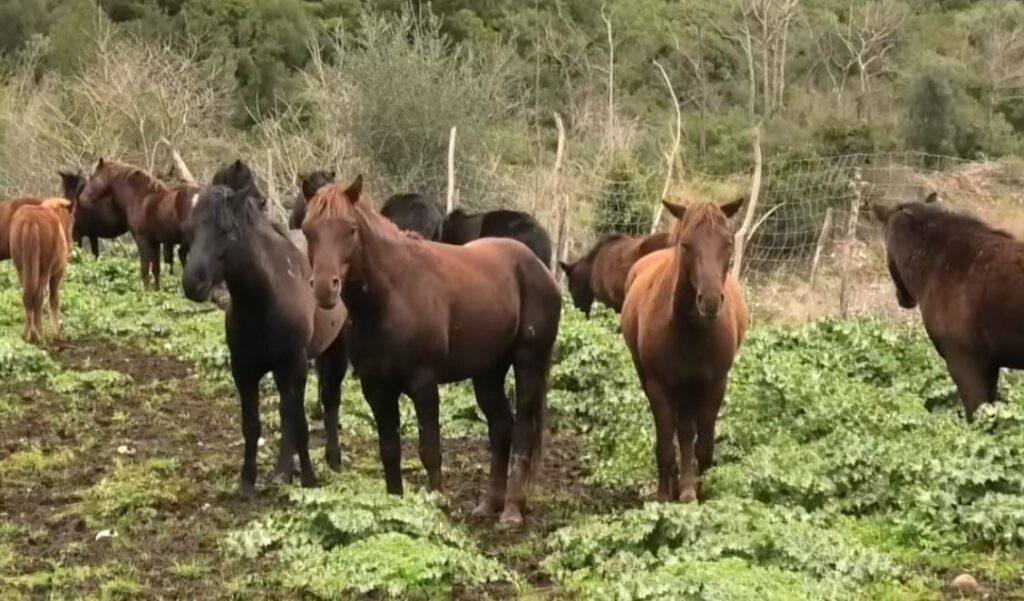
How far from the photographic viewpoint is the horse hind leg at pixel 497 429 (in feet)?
23.3

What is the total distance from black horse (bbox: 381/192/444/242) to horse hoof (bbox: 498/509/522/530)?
8386 mm

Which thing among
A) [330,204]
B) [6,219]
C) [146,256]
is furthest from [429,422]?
[146,256]

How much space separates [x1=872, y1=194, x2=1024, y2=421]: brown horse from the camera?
7918 millimetres

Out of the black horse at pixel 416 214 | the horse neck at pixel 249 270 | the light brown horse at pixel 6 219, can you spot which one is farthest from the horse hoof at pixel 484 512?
the light brown horse at pixel 6 219

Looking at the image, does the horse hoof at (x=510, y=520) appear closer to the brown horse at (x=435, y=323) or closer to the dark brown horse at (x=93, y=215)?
the brown horse at (x=435, y=323)

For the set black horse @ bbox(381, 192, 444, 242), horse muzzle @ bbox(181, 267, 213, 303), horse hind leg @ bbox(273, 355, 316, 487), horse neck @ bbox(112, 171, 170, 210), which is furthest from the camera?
horse neck @ bbox(112, 171, 170, 210)

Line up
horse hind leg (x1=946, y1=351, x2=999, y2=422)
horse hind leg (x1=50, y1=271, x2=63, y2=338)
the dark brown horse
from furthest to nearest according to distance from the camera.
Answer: the dark brown horse → horse hind leg (x1=50, y1=271, x2=63, y2=338) → horse hind leg (x1=946, y1=351, x2=999, y2=422)

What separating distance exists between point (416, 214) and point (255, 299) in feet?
26.0

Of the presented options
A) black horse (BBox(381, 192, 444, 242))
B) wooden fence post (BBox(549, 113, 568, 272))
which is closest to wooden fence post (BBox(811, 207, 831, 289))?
wooden fence post (BBox(549, 113, 568, 272))

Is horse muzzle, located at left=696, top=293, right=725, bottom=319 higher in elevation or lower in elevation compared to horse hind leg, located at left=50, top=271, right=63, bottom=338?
higher

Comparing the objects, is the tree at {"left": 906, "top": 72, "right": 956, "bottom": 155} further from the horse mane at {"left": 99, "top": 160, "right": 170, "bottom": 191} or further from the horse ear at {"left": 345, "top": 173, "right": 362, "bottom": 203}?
the horse ear at {"left": 345, "top": 173, "right": 362, "bottom": 203}

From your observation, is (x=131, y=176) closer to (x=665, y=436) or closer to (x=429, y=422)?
(x=429, y=422)

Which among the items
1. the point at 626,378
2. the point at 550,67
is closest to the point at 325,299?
the point at 626,378

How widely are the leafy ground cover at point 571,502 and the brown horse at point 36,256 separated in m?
2.88
